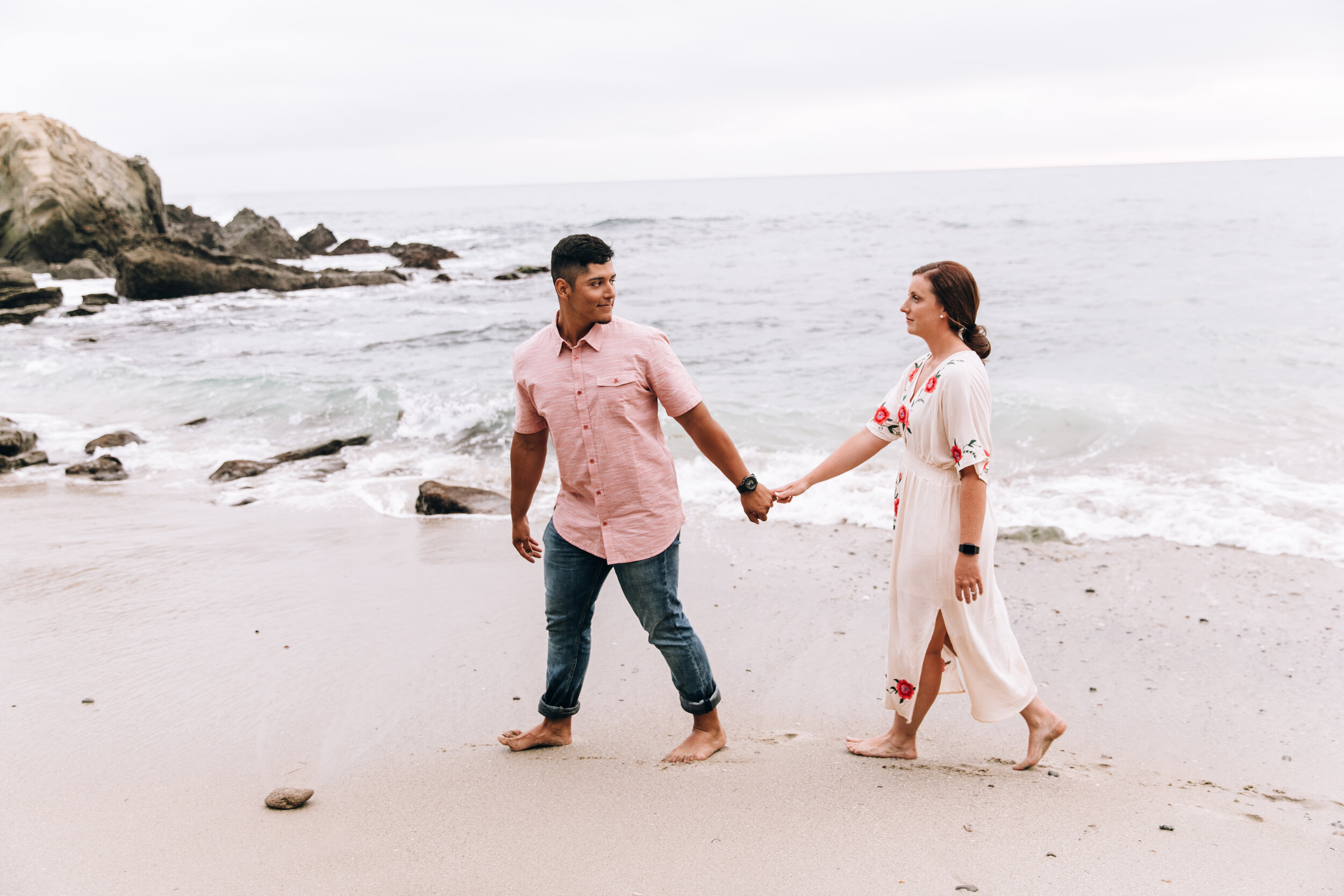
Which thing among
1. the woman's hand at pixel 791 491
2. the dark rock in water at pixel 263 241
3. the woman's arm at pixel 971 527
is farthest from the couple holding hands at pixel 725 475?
the dark rock in water at pixel 263 241

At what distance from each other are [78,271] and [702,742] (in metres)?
30.1

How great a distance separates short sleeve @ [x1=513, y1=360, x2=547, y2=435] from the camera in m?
3.22

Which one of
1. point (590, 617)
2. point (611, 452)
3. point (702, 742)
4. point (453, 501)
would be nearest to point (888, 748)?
point (702, 742)

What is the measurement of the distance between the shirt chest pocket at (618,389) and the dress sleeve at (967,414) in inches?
40.3

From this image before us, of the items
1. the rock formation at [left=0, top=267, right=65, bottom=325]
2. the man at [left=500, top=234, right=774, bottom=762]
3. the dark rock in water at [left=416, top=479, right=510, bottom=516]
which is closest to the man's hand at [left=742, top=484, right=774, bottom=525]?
the man at [left=500, top=234, right=774, bottom=762]

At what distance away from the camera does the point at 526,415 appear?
328 centimetres

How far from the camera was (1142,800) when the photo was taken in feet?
9.85

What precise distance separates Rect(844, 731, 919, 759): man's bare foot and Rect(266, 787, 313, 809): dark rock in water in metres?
1.97

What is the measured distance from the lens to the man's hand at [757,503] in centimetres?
330

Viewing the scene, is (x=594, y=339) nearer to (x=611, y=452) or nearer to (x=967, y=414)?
(x=611, y=452)

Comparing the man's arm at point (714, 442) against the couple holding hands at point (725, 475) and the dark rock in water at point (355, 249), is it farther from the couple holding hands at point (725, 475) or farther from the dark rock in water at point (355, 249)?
the dark rock in water at point (355, 249)

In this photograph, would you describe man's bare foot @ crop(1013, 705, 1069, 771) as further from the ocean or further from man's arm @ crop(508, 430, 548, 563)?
the ocean

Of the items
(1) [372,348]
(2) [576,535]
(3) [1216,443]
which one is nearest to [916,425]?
(2) [576,535]

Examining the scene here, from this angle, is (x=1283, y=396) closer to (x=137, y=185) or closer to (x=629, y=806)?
(x=629, y=806)
